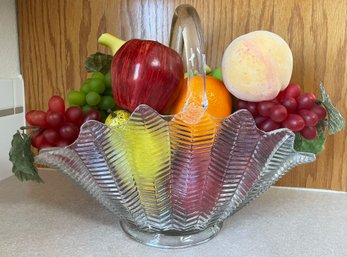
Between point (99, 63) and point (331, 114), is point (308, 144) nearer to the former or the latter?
point (331, 114)

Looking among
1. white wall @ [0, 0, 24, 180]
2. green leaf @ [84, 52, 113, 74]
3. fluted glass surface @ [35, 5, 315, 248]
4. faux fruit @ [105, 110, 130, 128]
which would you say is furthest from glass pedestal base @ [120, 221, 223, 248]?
white wall @ [0, 0, 24, 180]

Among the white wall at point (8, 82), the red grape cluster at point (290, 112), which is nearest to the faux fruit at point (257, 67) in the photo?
the red grape cluster at point (290, 112)

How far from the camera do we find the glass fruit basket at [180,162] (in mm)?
400

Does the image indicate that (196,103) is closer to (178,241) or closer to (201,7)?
(178,241)

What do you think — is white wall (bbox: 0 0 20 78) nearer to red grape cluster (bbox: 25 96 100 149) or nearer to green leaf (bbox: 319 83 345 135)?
red grape cluster (bbox: 25 96 100 149)

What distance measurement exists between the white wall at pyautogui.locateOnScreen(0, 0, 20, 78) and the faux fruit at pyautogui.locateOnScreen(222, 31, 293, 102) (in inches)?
19.5

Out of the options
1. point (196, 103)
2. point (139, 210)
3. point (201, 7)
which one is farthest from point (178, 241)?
point (201, 7)

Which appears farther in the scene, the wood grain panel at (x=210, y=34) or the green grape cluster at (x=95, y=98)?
the wood grain panel at (x=210, y=34)

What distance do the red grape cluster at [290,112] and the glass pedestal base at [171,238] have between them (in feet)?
0.55

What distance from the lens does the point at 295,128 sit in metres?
0.44

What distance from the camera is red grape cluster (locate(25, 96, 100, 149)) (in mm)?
458

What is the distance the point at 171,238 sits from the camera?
49cm

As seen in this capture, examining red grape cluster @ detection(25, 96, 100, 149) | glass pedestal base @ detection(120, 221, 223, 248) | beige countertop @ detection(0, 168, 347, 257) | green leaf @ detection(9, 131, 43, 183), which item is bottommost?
beige countertop @ detection(0, 168, 347, 257)

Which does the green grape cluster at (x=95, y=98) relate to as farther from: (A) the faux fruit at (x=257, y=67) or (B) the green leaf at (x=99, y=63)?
(A) the faux fruit at (x=257, y=67)
